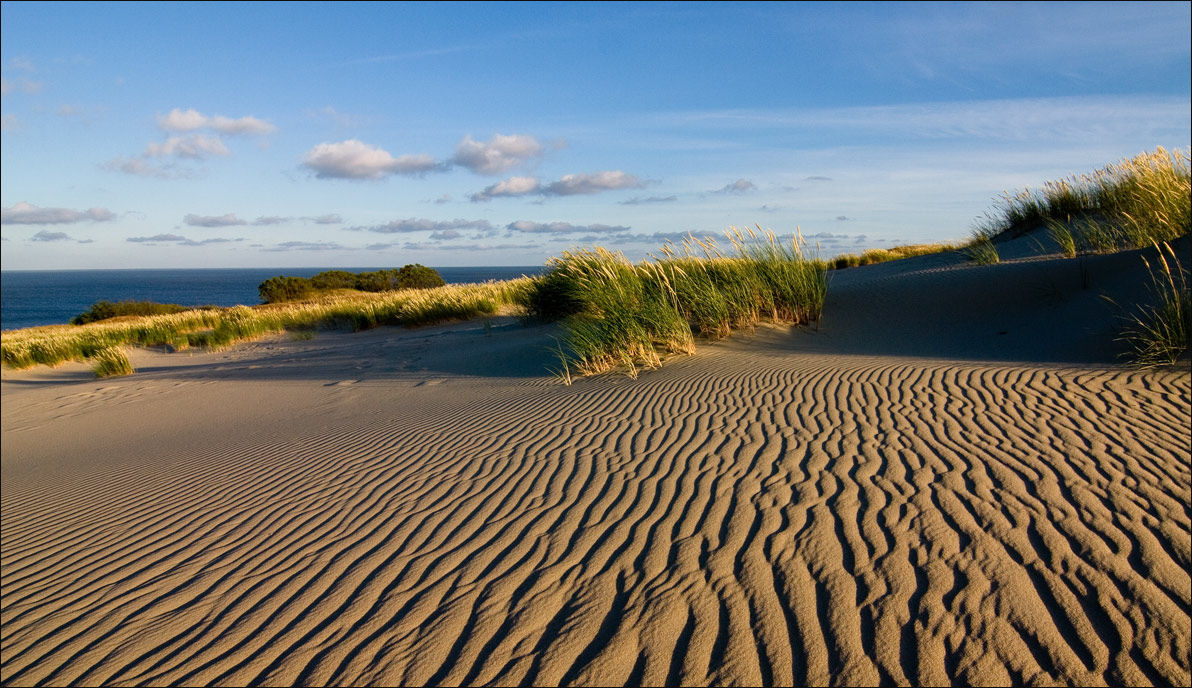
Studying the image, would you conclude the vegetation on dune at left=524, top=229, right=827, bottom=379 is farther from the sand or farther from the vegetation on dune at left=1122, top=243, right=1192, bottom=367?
the vegetation on dune at left=1122, top=243, right=1192, bottom=367

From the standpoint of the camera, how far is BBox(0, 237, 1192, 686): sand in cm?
258

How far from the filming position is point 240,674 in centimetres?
270

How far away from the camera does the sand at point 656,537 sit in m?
2.58

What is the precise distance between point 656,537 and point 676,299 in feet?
18.8

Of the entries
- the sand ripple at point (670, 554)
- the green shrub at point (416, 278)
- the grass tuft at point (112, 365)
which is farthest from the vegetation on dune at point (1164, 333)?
the green shrub at point (416, 278)

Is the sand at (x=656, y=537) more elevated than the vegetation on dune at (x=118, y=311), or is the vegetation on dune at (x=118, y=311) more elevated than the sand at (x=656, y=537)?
the vegetation on dune at (x=118, y=311)

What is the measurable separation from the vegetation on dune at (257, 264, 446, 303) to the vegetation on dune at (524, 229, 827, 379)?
2179cm

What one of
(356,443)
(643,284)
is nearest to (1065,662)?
(356,443)

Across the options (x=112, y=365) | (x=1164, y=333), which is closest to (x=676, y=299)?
(x=1164, y=333)

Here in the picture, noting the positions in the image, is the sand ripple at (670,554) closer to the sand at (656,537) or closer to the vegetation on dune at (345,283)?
the sand at (656,537)

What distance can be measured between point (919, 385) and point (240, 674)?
5.45 m

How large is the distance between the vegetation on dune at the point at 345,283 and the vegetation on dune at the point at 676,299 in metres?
21.8

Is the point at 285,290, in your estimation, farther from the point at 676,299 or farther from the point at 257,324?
the point at 676,299

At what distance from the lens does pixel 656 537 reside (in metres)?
3.46
